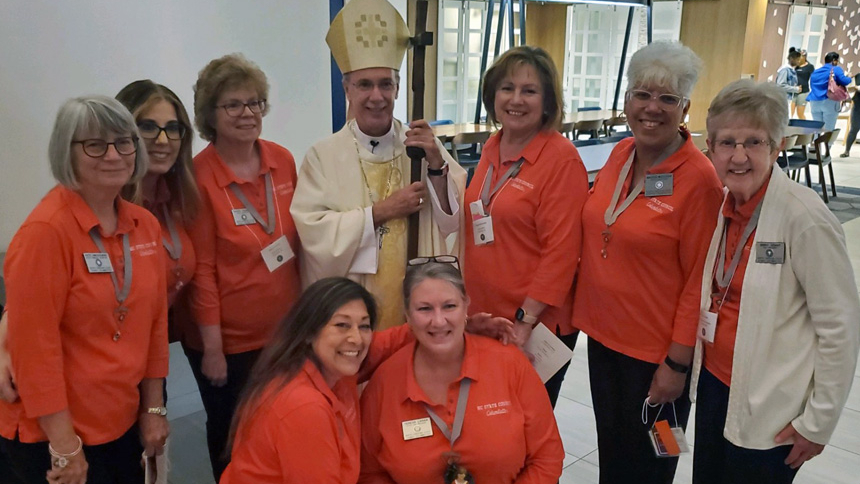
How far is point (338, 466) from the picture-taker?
1611mm

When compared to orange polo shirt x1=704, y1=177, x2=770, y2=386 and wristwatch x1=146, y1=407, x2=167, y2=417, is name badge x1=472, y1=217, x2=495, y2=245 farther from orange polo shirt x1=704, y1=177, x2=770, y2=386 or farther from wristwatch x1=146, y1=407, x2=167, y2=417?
wristwatch x1=146, y1=407, x2=167, y2=417

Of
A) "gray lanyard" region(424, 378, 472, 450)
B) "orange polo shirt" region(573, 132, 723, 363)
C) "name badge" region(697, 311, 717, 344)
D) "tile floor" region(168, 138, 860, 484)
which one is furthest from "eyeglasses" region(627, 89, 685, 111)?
"tile floor" region(168, 138, 860, 484)

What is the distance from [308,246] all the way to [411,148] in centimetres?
45

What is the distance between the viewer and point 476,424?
180cm

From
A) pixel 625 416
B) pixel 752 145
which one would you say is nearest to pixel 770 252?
pixel 752 145

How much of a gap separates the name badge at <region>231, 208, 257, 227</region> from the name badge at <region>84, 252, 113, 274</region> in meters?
0.52

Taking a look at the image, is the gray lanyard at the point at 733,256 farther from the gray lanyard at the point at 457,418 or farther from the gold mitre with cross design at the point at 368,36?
the gold mitre with cross design at the point at 368,36

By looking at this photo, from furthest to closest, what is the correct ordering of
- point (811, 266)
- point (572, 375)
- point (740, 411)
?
point (572, 375) < point (740, 411) < point (811, 266)

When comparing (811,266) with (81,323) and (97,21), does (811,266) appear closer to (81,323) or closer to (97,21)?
(81,323)

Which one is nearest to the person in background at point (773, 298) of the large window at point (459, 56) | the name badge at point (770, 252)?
the name badge at point (770, 252)

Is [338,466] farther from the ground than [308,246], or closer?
closer

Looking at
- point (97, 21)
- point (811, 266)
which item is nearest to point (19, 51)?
point (97, 21)

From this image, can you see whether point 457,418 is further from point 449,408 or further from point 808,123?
point 808,123

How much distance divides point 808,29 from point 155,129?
16.7 meters
